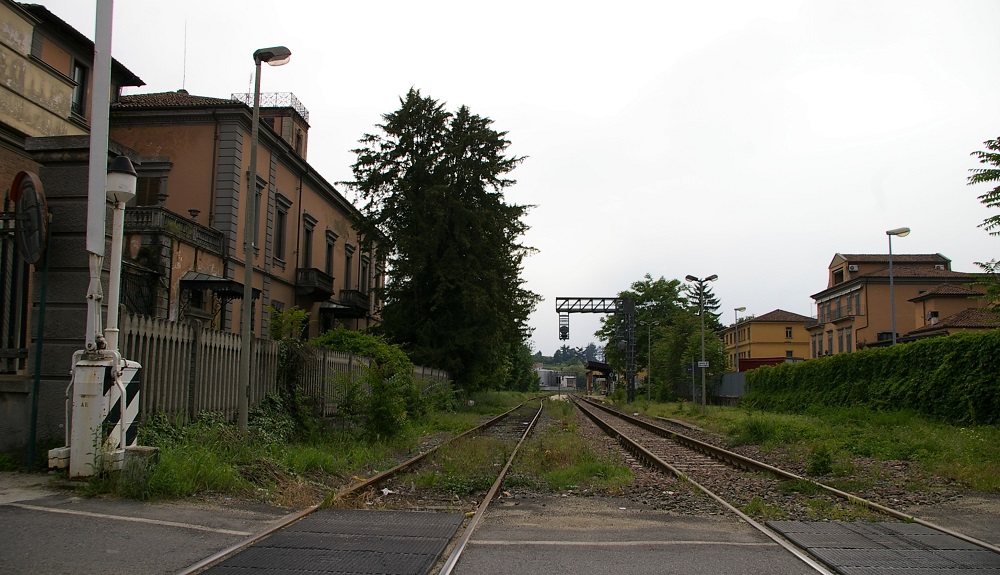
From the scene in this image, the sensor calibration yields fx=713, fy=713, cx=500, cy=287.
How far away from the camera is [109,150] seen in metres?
8.95

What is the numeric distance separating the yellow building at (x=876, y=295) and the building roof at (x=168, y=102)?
46.4 meters

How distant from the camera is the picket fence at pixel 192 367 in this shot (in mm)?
9109

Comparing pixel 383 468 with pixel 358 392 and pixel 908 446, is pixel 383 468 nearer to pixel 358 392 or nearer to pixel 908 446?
pixel 358 392

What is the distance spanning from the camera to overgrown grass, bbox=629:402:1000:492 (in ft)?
38.1

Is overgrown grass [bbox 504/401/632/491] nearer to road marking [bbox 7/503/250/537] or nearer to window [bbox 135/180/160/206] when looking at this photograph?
road marking [bbox 7/503/250/537]

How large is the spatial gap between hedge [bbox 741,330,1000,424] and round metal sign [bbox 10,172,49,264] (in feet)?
63.0

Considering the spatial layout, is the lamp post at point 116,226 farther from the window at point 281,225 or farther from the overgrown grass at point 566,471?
the window at point 281,225

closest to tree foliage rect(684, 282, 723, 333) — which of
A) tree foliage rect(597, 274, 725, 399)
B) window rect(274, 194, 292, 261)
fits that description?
tree foliage rect(597, 274, 725, 399)

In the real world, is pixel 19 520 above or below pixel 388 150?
below

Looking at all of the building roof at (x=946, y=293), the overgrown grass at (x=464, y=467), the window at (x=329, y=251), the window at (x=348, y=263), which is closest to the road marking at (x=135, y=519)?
the overgrown grass at (x=464, y=467)

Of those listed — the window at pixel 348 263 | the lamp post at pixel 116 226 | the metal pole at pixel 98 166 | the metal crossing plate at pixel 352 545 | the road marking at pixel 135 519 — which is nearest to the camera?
Answer: the metal crossing plate at pixel 352 545

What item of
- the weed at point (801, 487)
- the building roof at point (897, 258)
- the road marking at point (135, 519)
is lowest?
the weed at point (801, 487)

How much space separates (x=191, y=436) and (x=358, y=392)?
17.0ft

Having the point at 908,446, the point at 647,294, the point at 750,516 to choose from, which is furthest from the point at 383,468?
the point at 647,294
